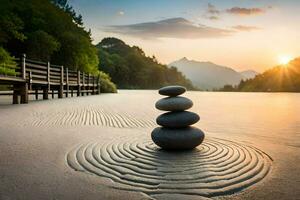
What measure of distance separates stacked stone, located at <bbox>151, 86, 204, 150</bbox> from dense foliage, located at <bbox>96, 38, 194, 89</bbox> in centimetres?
8852

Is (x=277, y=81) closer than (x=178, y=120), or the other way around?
(x=178, y=120)

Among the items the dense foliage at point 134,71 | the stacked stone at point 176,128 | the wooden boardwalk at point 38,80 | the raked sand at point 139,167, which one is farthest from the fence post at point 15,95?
the dense foliage at point 134,71

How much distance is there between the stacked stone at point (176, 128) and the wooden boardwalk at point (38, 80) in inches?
373

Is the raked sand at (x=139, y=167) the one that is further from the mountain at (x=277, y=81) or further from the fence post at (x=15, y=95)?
the mountain at (x=277, y=81)

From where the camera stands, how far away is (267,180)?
3996 mm

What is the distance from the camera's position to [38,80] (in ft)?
60.2

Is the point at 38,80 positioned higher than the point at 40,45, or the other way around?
the point at 40,45

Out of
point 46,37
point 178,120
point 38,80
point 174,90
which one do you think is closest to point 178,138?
point 178,120

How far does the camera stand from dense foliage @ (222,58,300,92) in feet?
235

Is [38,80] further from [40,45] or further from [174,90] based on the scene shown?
[174,90]

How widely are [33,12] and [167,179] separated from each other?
1273 inches

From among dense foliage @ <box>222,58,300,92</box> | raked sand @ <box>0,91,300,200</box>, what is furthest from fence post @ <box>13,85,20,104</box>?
dense foliage @ <box>222,58,300,92</box>

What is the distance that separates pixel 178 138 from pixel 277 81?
3001 inches

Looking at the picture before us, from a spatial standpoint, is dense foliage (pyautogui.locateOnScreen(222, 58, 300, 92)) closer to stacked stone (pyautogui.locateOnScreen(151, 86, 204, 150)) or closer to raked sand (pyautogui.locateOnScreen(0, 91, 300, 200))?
raked sand (pyautogui.locateOnScreen(0, 91, 300, 200))
